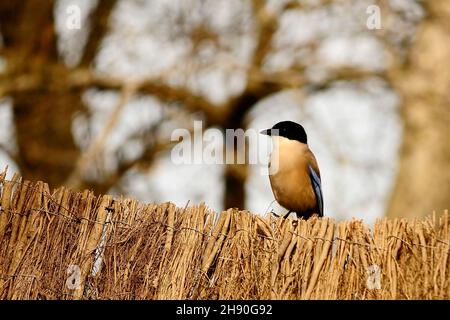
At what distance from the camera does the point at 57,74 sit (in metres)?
14.1

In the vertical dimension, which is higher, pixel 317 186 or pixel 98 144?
pixel 98 144

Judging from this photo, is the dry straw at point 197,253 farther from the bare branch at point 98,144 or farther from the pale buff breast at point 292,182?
the bare branch at point 98,144

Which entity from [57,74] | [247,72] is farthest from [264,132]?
[57,74]

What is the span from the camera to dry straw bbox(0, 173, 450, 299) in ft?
17.9

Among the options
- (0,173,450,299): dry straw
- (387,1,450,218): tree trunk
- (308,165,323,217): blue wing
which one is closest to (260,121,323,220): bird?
(308,165,323,217): blue wing

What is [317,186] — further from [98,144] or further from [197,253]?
[98,144]

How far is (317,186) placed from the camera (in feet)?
26.6

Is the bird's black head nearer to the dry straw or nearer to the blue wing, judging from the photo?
the blue wing

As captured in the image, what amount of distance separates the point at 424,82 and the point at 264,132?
558cm

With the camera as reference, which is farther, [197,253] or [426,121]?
[426,121]

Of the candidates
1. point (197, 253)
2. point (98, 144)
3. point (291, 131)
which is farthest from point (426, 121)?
point (197, 253)

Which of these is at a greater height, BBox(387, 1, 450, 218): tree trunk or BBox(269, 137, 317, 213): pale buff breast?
BBox(387, 1, 450, 218): tree trunk

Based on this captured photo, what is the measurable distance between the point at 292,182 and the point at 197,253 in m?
2.46
